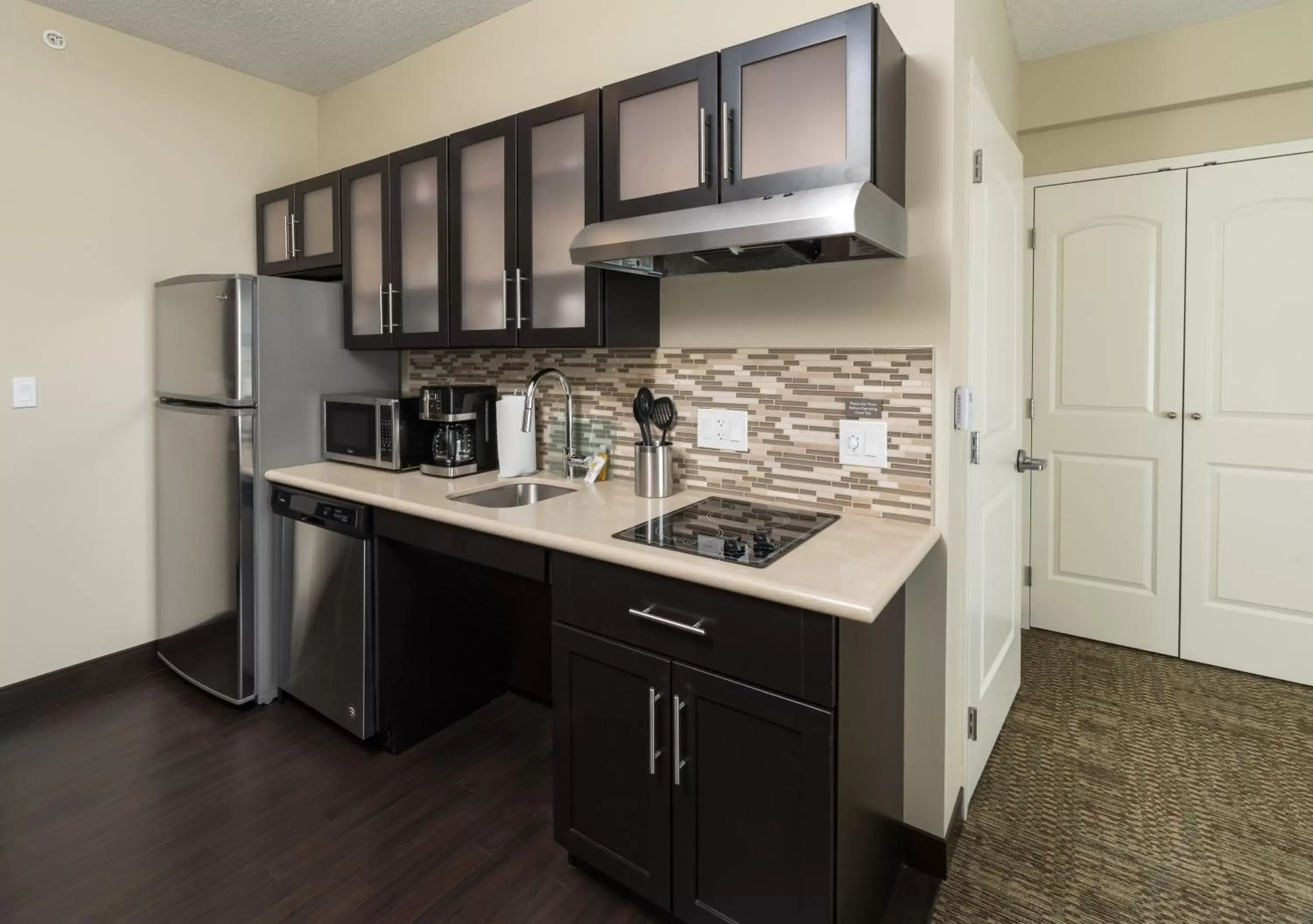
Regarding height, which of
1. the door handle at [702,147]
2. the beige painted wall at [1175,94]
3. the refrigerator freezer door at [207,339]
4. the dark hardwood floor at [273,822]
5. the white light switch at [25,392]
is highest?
the beige painted wall at [1175,94]

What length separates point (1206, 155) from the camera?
110 inches

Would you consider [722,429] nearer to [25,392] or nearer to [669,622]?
[669,622]

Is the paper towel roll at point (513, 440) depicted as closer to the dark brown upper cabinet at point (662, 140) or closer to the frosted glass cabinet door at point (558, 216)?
the frosted glass cabinet door at point (558, 216)

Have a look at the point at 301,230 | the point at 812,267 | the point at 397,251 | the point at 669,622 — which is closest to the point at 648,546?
the point at 669,622

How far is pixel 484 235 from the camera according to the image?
2348 millimetres

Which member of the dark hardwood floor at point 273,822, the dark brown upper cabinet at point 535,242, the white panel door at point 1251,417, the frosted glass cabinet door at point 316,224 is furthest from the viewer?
the frosted glass cabinet door at point 316,224

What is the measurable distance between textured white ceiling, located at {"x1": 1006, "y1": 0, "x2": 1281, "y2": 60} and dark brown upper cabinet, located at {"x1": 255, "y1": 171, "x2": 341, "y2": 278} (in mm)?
2614

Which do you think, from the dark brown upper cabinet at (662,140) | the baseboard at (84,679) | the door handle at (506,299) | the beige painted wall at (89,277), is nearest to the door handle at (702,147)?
the dark brown upper cabinet at (662,140)

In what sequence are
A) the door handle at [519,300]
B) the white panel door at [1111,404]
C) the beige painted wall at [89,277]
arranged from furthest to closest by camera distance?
the white panel door at [1111,404]
the beige painted wall at [89,277]
the door handle at [519,300]

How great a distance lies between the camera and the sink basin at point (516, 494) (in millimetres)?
2340

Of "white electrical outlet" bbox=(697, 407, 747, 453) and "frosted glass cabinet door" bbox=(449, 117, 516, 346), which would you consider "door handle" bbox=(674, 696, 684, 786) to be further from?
"frosted glass cabinet door" bbox=(449, 117, 516, 346)

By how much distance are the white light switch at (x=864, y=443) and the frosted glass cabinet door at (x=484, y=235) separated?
1.09m

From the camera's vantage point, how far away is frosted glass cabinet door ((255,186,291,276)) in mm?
3023

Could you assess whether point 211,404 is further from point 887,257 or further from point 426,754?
point 887,257
